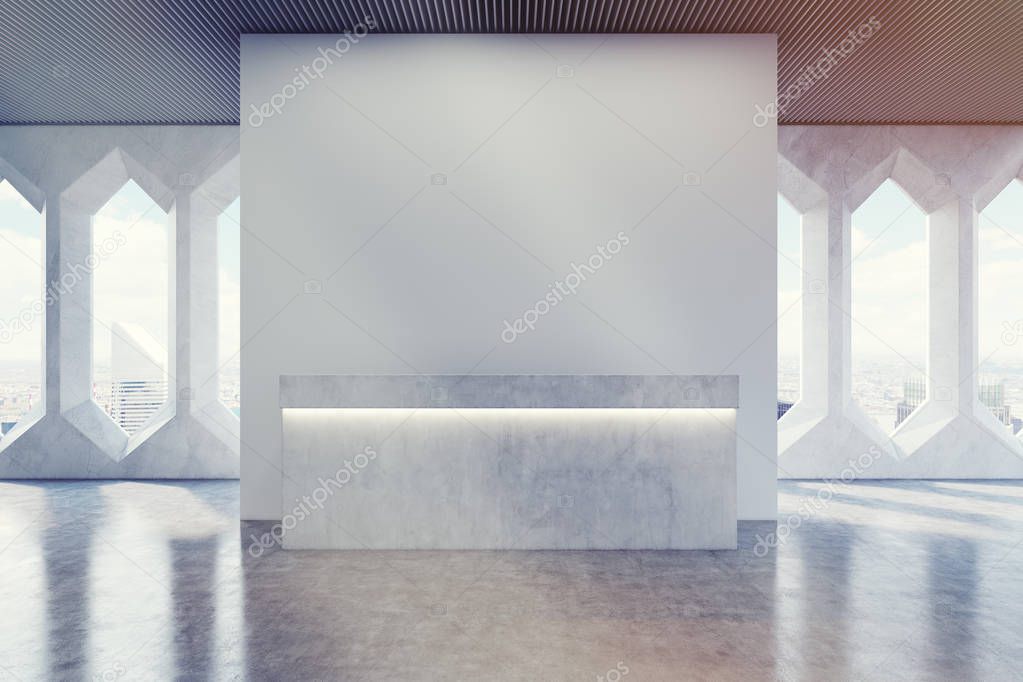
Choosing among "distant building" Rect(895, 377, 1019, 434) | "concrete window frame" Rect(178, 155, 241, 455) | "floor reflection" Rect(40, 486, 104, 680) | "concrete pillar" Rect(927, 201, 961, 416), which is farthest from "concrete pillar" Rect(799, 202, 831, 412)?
"floor reflection" Rect(40, 486, 104, 680)

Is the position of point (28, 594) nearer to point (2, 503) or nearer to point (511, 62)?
point (2, 503)

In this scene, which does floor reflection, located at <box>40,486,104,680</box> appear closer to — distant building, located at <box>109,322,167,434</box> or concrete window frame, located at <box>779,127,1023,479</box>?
distant building, located at <box>109,322,167,434</box>

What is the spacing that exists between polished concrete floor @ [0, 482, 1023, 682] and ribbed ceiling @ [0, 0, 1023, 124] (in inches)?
199

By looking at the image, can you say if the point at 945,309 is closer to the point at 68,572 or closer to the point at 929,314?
the point at 929,314

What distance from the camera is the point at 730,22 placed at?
6312 millimetres

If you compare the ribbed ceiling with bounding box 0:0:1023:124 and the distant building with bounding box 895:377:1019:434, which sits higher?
the ribbed ceiling with bounding box 0:0:1023:124

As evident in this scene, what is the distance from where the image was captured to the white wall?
6.42 meters

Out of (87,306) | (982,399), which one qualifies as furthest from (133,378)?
(982,399)

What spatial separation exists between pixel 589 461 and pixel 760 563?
1606 millimetres

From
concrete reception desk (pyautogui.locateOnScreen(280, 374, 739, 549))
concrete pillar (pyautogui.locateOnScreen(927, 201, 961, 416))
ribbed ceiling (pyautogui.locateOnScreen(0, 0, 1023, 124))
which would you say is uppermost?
ribbed ceiling (pyautogui.locateOnScreen(0, 0, 1023, 124))

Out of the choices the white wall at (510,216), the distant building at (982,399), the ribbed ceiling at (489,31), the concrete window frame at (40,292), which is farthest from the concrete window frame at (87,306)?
the distant building at (982,399)

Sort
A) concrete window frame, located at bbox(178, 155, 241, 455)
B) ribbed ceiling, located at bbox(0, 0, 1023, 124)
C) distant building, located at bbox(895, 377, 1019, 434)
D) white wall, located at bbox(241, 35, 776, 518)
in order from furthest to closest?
distant building, located at bbox(895, 377, 1019, 434) → concrete window frame, located at bbox(178, 155, 241, 455) → white wall, located at bbox(241, 35, 776, 518) → ribbed ceiling, located at bbox(0, 0, 1023, 124)

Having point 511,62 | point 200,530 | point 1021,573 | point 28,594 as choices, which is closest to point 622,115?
point 511,62

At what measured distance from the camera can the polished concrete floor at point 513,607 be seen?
3508 millimetres
